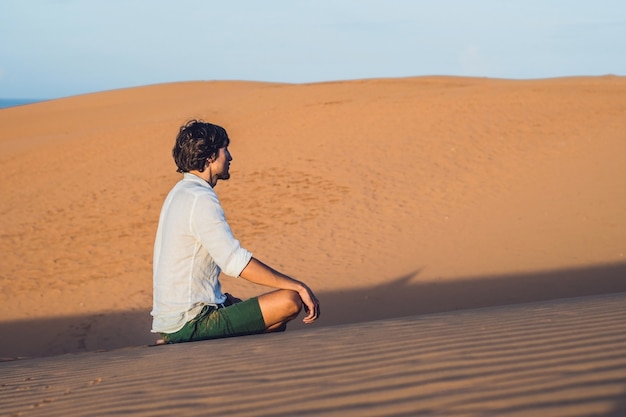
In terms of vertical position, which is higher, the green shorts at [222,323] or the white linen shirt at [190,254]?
the white linen shirt at [190,254]

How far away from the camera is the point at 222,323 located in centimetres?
466

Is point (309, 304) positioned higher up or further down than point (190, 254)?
further down

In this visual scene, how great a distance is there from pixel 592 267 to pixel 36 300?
6.80 meters

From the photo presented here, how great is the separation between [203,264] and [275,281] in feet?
1.36

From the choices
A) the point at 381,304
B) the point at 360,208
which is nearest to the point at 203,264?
the point at 381,304

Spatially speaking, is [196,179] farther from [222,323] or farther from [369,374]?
[369,374]

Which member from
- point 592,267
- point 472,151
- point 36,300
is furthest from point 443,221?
point 36,300

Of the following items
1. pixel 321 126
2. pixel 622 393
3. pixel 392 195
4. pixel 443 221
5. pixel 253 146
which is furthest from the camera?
pixel 321 126

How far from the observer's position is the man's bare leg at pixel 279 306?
4.60 m

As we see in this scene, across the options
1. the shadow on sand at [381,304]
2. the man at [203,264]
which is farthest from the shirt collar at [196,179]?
the shadow on sand at [381,304]

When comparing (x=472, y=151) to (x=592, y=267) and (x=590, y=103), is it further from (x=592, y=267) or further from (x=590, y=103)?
(x=592, y=267)

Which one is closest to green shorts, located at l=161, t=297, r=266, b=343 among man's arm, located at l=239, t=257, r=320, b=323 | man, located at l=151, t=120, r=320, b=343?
man, located at l=151, t=120, r=320, b=343

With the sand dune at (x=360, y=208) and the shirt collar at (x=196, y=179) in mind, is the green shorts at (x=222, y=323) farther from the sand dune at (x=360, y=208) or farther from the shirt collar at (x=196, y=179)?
the sand dune at (x=360, y=208)

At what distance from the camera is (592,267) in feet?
31.7
